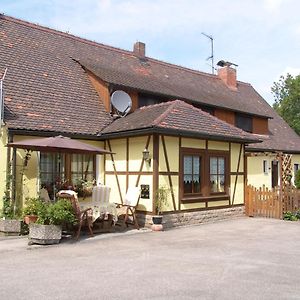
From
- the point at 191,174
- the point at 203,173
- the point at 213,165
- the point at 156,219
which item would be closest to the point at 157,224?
the point at 156,219

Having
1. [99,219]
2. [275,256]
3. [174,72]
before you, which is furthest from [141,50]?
[275,256]

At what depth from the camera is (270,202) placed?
47.7ft

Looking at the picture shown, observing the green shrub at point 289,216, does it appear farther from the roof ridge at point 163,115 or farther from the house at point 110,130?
the roof ridge at point 163,115

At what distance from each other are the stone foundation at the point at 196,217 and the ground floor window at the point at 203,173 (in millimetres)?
543

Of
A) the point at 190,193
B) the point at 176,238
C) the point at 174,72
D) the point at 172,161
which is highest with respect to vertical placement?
the point at 174,72

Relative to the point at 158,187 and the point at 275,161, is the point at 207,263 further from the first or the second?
the point at 275,161

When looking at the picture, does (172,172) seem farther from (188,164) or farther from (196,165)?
(196,165)

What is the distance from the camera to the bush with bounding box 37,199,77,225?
9297 mm

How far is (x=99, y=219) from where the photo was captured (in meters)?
11.2

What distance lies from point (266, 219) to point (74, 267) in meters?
8.91

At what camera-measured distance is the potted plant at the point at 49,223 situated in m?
9.19

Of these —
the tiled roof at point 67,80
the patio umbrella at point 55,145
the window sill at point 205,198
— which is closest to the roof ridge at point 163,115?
the patio umbrella at point 55,145

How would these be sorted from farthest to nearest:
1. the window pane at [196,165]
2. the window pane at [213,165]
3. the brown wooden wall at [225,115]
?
the brown wooden wall at [225,115], the window pane at [213,165], the window pane at [196,165]

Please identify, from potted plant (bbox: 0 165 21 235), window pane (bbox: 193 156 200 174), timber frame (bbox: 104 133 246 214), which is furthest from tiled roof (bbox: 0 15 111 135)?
window pane (bbox: 193 156 200 174)
